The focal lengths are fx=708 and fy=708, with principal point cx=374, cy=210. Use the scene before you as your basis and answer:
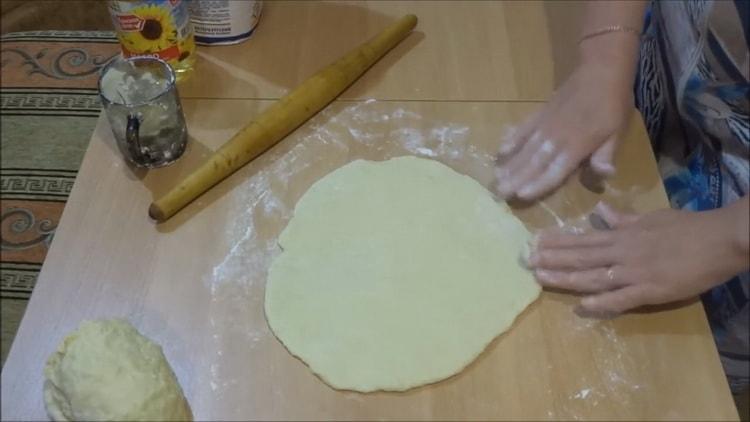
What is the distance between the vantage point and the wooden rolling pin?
88cm

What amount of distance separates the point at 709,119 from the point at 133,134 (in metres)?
0.76

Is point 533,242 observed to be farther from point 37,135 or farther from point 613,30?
point 37,135

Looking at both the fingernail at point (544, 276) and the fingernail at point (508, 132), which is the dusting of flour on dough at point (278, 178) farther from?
the fingernail at point (544, 276)

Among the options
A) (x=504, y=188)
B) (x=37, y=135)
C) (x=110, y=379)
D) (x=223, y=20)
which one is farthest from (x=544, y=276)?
(x=37, y=135)

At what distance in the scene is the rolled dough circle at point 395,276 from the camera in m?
0.77

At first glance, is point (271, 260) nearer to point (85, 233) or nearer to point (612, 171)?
point (85, 233)

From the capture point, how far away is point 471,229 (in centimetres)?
89

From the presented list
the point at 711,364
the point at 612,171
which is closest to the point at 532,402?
the point at 711,364

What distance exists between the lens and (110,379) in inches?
27.3

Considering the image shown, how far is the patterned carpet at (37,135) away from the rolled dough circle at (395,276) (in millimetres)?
658

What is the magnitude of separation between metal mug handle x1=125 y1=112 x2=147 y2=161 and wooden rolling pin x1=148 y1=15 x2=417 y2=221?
0.23 ft

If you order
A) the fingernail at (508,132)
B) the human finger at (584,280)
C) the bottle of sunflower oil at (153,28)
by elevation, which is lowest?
the human finger at (584,280)

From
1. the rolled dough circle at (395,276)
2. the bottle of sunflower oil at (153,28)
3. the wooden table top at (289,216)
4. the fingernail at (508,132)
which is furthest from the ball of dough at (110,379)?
the fingernail at (508,132)

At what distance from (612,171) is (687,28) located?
27cm
